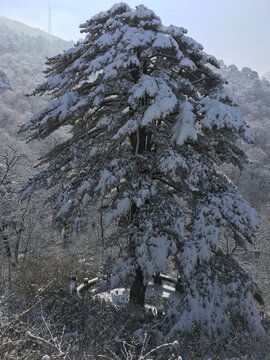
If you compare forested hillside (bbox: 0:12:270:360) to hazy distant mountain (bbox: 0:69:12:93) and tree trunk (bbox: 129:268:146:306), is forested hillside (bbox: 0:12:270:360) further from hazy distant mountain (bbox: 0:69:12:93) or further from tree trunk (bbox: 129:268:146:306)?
tree trunk (bbox: 129:268:146:306)

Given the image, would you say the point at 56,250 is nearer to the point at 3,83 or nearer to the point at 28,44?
the point at 3,83

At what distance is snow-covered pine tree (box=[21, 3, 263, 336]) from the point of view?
7770mm

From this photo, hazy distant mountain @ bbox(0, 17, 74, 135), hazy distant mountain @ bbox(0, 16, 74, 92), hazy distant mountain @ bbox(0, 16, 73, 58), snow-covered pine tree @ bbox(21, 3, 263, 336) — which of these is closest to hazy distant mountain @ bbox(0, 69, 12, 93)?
hazy distant mountain @ bbox(0, 17, 74, 135)

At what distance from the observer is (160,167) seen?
26.1ft

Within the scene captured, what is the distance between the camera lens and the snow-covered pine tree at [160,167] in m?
7.77

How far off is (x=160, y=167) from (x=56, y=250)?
42.1ft

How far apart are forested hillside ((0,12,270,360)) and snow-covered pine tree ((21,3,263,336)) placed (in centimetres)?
66

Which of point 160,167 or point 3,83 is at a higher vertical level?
point 3,83

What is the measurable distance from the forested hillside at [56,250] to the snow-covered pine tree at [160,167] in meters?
0.66

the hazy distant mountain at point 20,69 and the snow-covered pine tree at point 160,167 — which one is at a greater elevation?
the hazy distant mountain at point 20,69

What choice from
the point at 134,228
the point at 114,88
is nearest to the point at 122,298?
the point at 134,228

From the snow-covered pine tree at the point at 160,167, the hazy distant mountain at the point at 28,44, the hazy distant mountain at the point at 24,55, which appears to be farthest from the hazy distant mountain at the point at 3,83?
the snow-covered pine tree at the point at 160,167

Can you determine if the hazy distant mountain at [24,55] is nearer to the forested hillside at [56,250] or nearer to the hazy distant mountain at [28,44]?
the hazy distant mountain at [28,44]

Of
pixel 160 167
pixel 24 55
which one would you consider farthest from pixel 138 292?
pixel 24 55
